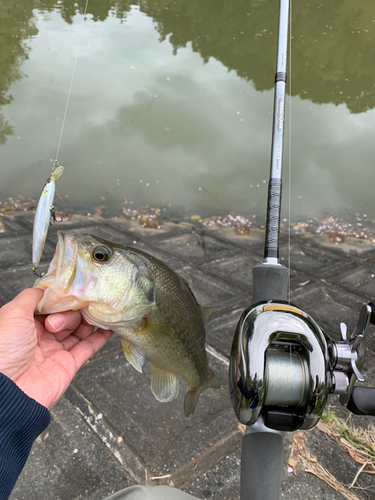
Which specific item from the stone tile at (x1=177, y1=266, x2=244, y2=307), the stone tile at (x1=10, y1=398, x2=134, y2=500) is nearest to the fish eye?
the stone tile at (x1=10, y1=398, x2=134, y2=500)

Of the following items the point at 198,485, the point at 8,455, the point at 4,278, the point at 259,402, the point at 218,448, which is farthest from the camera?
the point at 4,278

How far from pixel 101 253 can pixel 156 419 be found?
1528 millimetres

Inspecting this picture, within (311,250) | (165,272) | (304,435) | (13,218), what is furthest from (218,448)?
(13,218)

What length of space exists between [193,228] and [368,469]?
4173 mm

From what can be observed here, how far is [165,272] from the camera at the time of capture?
1.48 m

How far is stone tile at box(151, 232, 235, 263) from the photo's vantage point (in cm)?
485

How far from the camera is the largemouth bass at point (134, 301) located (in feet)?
4.28

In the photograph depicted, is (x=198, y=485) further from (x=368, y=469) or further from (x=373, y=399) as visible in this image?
(x=373, y=399)

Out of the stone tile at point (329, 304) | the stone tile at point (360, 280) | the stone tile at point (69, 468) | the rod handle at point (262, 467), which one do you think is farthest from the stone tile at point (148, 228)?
the rod handle at point (262, 467)

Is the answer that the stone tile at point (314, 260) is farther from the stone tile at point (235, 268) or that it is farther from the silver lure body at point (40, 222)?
the silver lure body at point (40, 222)

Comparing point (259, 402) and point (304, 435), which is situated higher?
point (259, 402)

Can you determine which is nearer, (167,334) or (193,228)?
(167,334)

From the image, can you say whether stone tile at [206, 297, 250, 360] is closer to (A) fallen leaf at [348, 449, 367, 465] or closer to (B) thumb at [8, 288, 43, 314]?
(A) fallen leaf at [348, 449, 367, 465]

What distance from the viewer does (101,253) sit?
1.36 meters
